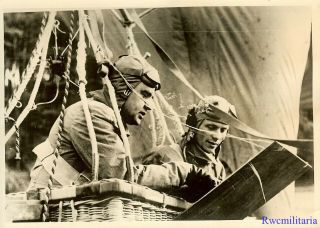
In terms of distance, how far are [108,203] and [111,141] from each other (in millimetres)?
89

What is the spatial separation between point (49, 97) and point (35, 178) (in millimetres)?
121

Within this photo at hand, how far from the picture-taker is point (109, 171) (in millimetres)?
667

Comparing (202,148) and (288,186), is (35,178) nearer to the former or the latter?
(202,148)

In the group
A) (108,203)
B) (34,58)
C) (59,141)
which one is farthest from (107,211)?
(34,58)

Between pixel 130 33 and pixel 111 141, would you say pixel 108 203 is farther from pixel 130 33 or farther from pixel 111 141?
pixel 130 33

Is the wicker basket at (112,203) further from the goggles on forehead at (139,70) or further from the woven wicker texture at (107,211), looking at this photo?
the goggles on forehead at (139,70)

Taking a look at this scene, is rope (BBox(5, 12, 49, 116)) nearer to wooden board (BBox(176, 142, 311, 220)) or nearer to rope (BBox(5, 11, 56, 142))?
rope (BBox(5, 11, 56, 142))

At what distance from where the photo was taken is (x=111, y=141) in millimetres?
674

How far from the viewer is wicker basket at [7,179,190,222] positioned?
66cm

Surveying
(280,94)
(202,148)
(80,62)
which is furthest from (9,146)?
(280,94)

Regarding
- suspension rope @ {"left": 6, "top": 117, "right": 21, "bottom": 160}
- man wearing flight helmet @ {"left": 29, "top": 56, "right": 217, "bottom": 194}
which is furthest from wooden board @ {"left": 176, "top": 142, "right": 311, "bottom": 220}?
suspension rope @ {"left": 6, "top": 117, "right": 21, "bottom": 160}

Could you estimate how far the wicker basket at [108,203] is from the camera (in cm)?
66

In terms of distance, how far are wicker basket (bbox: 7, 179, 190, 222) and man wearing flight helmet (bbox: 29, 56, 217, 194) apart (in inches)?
0.5

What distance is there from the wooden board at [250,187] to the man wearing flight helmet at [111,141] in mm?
26
